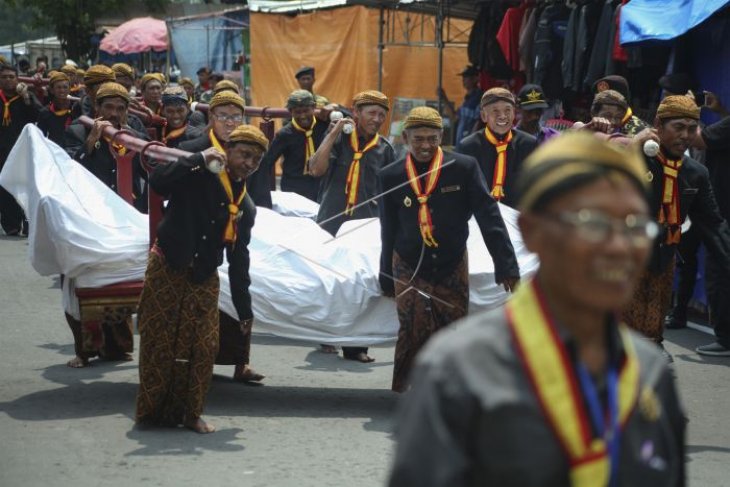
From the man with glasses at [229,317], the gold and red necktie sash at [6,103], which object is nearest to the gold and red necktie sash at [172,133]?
the man with glasses at [229,317]

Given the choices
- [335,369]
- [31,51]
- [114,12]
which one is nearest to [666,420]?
[335,369]

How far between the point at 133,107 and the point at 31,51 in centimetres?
3461

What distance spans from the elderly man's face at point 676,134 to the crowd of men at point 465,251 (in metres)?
0.01

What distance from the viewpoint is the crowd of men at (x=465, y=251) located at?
7.68 ft

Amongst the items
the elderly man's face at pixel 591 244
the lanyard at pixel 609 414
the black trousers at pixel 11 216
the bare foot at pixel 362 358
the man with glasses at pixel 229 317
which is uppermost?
the elderly man's face at pixel 591 244

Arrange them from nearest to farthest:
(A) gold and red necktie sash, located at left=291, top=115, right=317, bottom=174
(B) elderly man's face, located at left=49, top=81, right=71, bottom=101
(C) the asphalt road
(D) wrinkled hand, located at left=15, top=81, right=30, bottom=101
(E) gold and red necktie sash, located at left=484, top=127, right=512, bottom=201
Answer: (C) the asphalt road, (E) gold and red necktie sash, located at left=484, top=127, right=512, bottom=201, (A) gold and red necktie sash, located at left=291, top=115, right=317, bottom=174, (B) elderly man's face, located at left=49, top=81, right=71, bottom=101, (D) wrinkled hand, located at left=15, top=81, right=30, bottom=101

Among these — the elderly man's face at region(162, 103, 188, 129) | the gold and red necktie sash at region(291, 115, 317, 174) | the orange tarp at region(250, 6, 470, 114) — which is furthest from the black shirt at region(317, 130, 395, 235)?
the orange tarp at region(250, 6, 470, 114)

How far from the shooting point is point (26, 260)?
1380 centimetres

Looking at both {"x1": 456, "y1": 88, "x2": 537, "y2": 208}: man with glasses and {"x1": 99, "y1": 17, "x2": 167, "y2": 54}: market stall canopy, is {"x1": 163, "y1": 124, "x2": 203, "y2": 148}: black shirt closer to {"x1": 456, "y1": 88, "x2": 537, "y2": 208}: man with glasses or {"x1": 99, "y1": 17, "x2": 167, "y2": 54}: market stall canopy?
{"x1": 456, "y1": 88, "x2": 537, "y2": 208}: man with glasses

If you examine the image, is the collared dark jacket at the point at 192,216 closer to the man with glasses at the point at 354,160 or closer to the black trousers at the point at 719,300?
the man with glasses at the point at 354,160

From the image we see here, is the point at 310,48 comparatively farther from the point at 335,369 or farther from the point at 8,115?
the point at 335,369

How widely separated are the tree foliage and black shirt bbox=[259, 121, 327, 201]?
25990 mm

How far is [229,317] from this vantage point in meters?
8.02

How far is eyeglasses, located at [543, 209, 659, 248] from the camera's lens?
234 cm
